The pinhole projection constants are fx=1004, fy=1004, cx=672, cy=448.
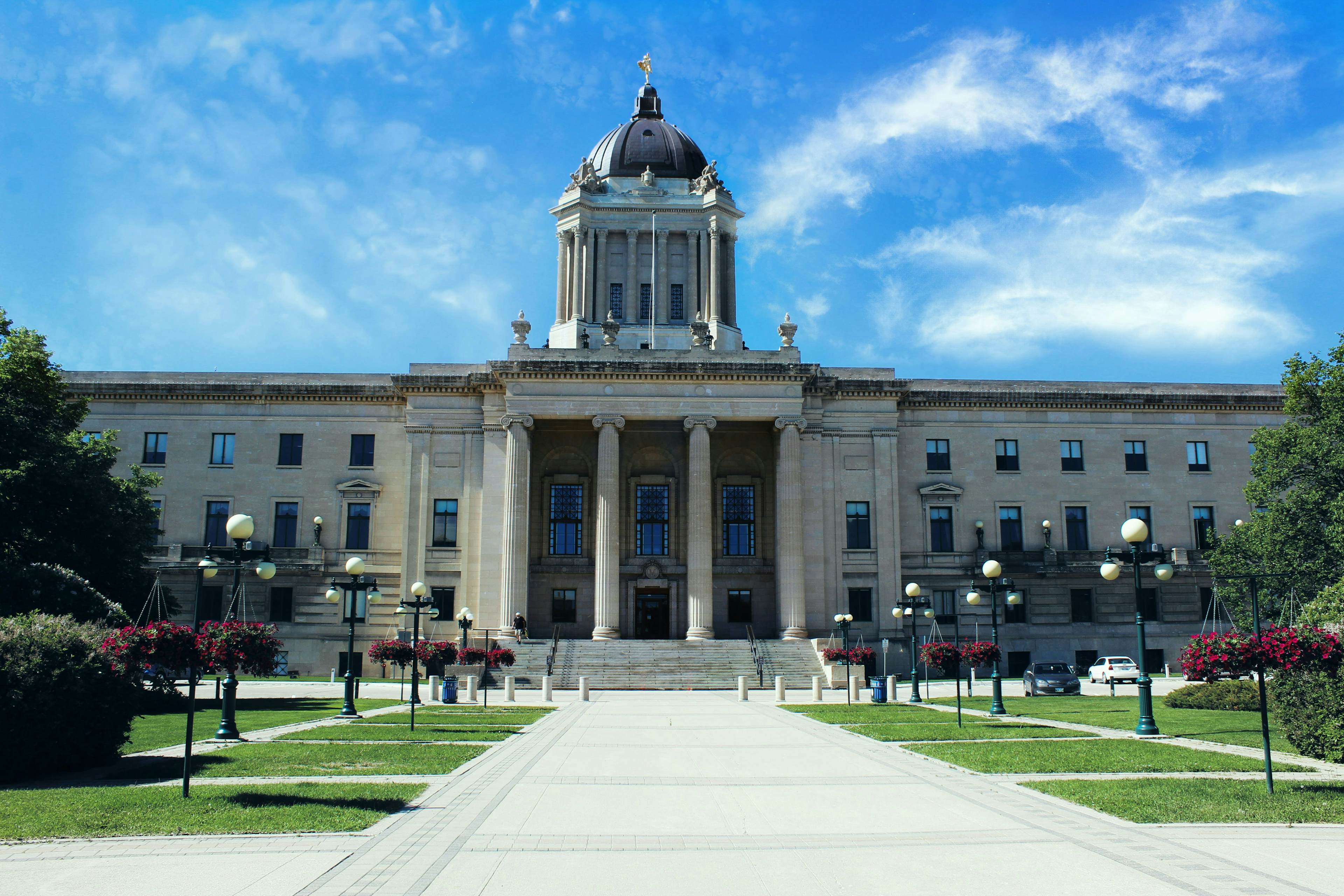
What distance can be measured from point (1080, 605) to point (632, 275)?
113ft

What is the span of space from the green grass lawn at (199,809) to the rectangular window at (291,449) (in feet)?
137

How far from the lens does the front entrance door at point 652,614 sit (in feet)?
182

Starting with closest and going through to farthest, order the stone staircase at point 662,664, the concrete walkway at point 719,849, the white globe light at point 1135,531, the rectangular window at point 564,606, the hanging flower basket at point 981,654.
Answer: the concrete walkway at point 719,849 < the white globe light at point 1135,531 < the hanging flower basket at point 981,654 < the stone staircase at point 662,664 < the rectangular window at point 564,606

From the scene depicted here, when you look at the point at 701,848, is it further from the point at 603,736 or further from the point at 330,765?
the point at 603,736

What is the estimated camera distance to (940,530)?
5625 centimetres

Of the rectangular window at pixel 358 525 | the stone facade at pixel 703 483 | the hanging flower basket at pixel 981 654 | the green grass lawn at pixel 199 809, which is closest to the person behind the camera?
the green grass lawn at pixel 199 809

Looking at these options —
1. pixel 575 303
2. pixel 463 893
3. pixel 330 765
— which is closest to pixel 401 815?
pixel 463 893

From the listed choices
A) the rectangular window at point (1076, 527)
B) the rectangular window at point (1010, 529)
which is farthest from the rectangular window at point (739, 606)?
the rectangular window at point (1076, 527)

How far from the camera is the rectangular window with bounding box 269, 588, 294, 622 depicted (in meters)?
53.8

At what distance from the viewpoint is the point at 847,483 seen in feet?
182

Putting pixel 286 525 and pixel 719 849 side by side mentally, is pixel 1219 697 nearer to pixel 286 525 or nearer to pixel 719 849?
pixel 719 849

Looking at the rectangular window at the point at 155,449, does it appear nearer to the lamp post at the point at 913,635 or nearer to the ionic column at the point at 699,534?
the ionic column at the point at 699,534

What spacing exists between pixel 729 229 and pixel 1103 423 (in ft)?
88.2

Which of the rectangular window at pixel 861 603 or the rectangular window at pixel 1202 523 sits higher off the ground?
the rectangular window at pixel 1202 523
